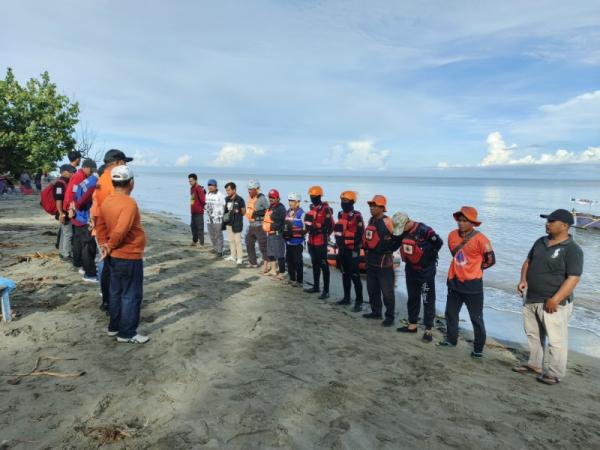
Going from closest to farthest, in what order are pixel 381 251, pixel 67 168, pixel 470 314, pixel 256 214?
pixel 470 314, pixel 381 251, pixel 67 168, pixel 256 214

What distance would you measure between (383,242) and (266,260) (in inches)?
163

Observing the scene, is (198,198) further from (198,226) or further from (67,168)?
(67,168)

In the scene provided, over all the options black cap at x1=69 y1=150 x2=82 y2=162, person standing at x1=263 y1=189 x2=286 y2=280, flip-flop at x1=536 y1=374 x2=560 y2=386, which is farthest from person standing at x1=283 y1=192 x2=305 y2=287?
flip-flop at x1=536 y1=374 x2=560 y2=386

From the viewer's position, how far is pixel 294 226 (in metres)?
→ 8.22

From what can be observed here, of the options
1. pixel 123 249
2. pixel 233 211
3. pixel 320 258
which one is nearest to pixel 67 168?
pixel 233 211

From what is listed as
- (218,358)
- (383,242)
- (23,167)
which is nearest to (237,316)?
(218,358)

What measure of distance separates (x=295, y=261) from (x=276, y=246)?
2.13ft

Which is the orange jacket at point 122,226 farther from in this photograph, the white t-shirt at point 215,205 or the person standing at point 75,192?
the white t-shirt at point 215,205

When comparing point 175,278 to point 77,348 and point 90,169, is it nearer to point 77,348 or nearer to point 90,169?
point 90,169

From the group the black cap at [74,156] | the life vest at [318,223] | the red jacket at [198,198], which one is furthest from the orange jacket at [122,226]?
the red jacket at [198,198]

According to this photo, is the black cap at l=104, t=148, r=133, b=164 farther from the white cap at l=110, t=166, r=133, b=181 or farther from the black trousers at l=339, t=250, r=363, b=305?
the black trousers at l=339, t=250, r=363, b=305

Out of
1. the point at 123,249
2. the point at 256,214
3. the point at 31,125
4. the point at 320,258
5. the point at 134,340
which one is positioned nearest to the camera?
the point at 123,249

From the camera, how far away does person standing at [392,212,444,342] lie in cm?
585

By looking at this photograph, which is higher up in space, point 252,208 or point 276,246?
point 252,208
